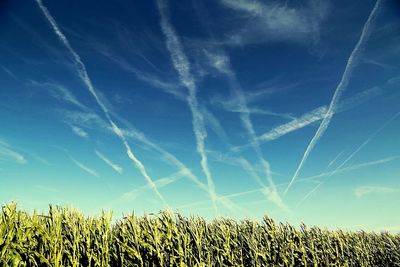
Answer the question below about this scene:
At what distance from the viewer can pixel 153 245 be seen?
10.7 meters

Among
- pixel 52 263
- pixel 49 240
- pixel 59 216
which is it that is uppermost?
pixel 59 216

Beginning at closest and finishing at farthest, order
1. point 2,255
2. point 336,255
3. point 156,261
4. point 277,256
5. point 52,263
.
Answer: point 2,255, point 52,263, point 156,261, point 277,256, point 336,255

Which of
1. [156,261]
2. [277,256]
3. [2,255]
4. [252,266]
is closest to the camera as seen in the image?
[2,255]

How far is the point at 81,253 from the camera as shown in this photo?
34.4 feet

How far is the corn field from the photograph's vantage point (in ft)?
32.3

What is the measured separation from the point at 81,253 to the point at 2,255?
2.25 metres

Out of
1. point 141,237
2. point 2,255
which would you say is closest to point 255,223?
point 141,237

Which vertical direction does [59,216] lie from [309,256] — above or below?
above

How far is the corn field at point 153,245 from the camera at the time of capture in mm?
9852

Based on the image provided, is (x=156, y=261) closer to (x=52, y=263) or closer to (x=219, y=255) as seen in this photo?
(x=219, y=255)

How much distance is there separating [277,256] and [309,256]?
4.72ft

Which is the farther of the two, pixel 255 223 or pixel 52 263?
pixel 255 223

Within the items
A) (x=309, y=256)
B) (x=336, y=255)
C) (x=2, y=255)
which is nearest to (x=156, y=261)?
(x=2, y=255)

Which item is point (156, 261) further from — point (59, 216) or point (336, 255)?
point (336, 255)
